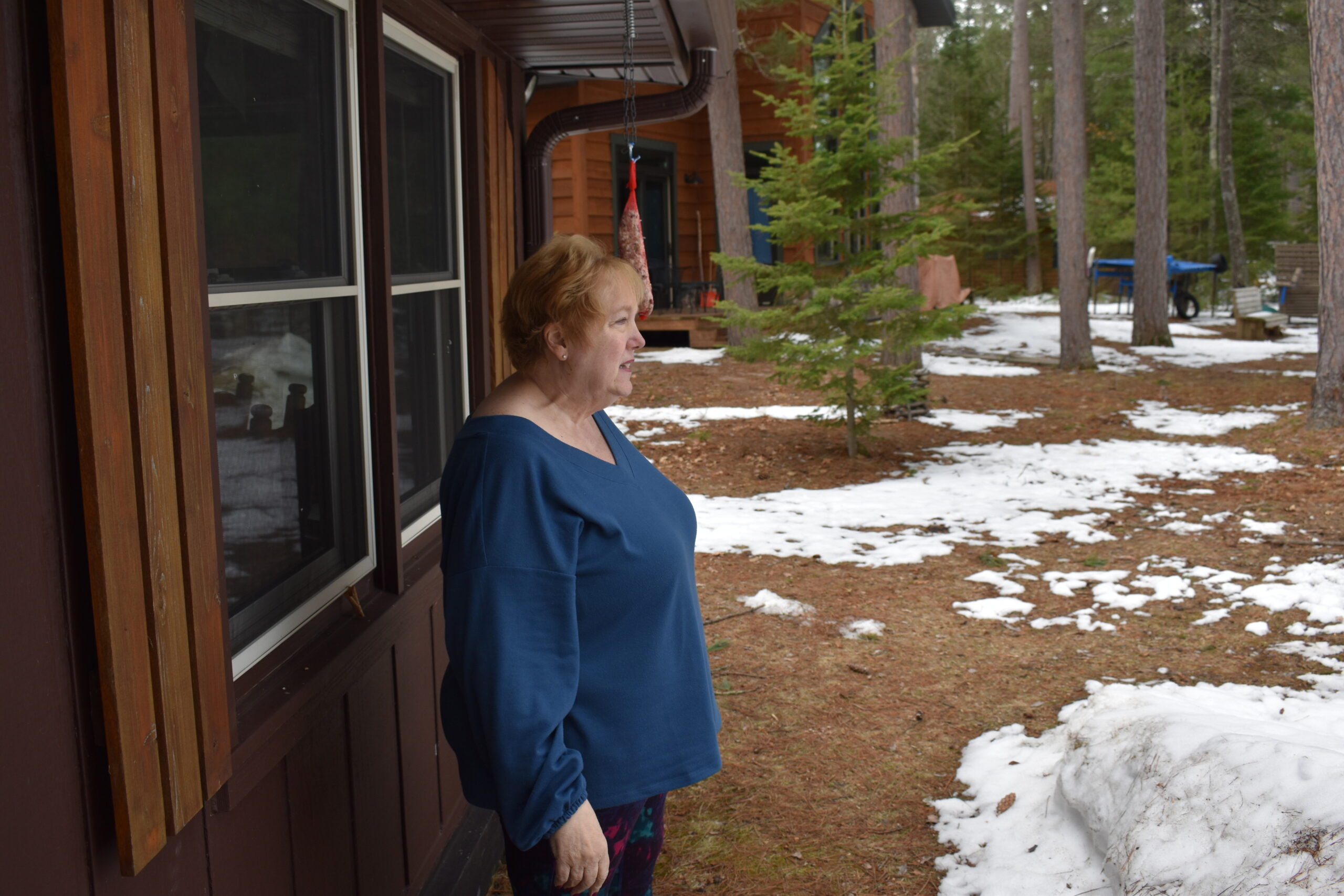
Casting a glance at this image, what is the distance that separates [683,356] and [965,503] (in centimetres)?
820

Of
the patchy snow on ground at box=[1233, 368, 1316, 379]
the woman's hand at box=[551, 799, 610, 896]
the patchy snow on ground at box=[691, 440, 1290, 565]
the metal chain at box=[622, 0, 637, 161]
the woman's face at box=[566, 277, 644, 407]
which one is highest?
the metal chain at box=[622, 0, 637, 161]

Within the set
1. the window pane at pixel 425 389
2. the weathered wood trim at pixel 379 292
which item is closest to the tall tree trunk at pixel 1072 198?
the window pane at pixel 425 389

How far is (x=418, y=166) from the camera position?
313 cm

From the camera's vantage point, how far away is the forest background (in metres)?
25.1

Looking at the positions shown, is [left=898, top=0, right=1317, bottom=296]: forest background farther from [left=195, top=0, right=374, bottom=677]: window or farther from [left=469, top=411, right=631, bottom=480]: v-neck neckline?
[left=469, top=411, right=631, bottom=480]: v-neck neckline

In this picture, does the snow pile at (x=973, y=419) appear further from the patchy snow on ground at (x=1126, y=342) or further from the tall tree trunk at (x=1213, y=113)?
the tall tree trunk at (x=1213, y=113)

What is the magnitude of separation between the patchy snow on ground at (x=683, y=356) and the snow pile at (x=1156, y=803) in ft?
35.9

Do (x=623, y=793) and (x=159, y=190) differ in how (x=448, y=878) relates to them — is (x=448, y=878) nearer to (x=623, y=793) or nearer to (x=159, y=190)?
(x=623, y=793)

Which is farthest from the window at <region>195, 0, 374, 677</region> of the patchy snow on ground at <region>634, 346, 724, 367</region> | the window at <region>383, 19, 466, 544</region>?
the patchy snow on ground at <region>634, 346, 724, 367</region>

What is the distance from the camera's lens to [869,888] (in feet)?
10.3

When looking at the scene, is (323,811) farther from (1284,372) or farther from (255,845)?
(1284,372)

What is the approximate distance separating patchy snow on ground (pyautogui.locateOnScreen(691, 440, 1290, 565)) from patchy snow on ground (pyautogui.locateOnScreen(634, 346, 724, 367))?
18.9 ft

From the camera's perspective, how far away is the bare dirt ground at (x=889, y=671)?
11.1ft

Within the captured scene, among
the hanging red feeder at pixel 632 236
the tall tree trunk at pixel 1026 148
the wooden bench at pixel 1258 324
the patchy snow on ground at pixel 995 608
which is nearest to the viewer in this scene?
the hanging red feeder at pixel 632 236
